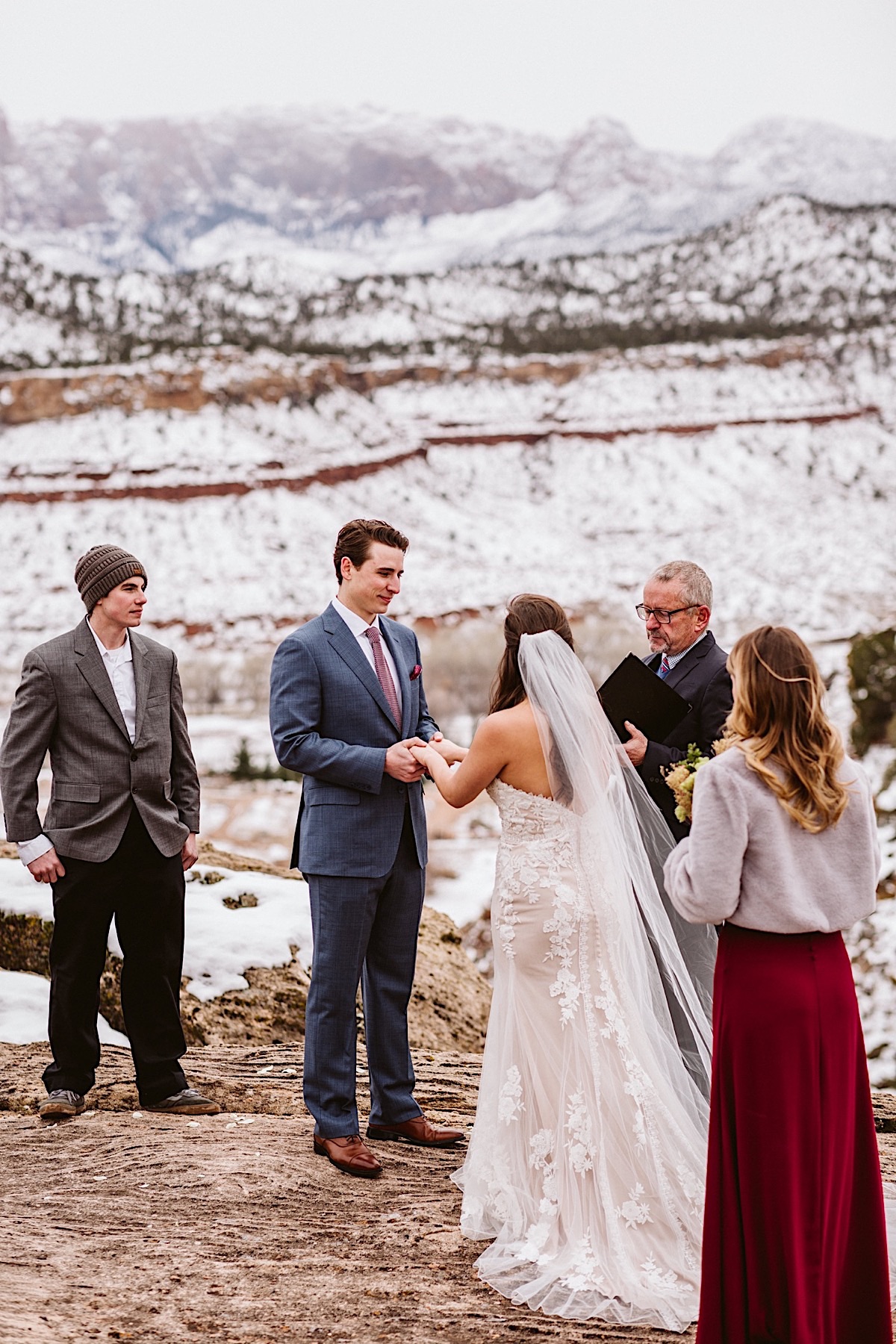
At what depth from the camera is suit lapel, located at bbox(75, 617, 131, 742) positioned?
16.4 ft

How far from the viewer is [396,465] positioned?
61906 millimetres

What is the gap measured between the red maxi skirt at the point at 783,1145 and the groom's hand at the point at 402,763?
166 cm

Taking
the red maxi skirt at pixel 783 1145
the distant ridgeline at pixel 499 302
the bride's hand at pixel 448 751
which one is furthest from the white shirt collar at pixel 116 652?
the distant ridgeline at pixel 499 302

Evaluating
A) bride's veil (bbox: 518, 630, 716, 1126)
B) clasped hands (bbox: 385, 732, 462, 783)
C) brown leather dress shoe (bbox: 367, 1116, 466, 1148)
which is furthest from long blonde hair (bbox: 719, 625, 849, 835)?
brown leather dress shoe (bbox: 367, 1116, 466, 1148)

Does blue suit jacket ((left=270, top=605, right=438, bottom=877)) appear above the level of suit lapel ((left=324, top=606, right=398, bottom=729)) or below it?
below

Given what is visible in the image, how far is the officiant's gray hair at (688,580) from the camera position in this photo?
4.83 meters

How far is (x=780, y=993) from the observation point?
2998 millimetres

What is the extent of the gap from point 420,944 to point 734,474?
62.0m

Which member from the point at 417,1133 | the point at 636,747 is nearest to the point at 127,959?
the point at 417,1133

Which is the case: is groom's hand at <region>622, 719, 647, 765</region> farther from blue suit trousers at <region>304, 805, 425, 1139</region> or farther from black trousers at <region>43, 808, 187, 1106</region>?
black trousers at <region>43, 808, 187, 1106</region>

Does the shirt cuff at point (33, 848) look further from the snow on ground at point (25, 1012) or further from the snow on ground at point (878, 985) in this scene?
the snow on ground at point (878, 985)

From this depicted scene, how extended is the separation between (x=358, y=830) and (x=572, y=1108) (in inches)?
51.8

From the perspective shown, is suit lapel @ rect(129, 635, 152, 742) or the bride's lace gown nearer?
the bride's lace gown

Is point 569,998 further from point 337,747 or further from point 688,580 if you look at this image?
point 688,580
